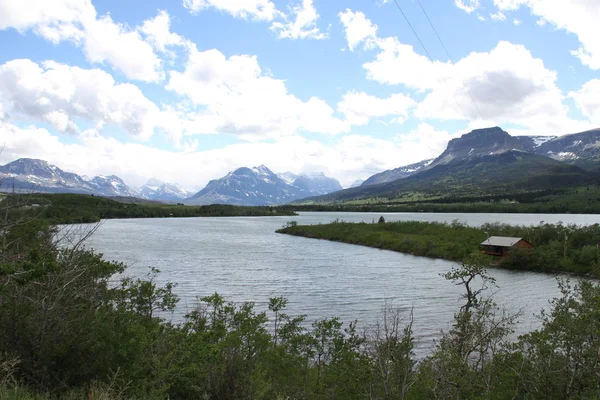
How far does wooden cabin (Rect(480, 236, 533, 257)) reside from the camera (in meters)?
68.6

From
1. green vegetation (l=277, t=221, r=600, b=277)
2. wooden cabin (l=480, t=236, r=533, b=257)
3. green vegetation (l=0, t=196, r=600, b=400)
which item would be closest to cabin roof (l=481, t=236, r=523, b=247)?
wooden cabin (l=480, t=236, r=533, b=257)

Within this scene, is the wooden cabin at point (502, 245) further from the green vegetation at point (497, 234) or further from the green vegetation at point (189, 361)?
the green vegetation at point (189, 361)

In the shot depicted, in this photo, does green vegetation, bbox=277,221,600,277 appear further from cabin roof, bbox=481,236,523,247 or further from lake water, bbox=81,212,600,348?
lake water, bbox=81,212,600,348

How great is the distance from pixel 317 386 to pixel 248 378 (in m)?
4.32

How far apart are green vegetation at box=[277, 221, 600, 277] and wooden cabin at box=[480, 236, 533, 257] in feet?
5.54

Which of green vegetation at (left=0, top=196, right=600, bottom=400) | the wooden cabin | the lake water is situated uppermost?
green vegetation at (left=0, top=196, right=600, bottom=400)

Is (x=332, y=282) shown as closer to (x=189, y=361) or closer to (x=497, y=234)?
(x=189, y=361)

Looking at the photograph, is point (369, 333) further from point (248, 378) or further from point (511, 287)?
point (511, 287)

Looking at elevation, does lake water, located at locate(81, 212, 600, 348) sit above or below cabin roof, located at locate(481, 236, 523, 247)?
below

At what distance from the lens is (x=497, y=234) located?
270 feet

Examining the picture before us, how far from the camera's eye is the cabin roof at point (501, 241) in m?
69.1

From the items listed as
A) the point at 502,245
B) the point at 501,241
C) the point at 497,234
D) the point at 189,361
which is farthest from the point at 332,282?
the point at 497,234

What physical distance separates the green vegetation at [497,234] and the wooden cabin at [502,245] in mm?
1689

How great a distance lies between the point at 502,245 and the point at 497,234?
12.6 metres
